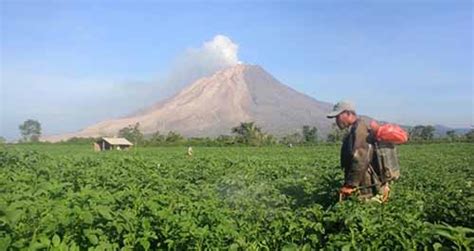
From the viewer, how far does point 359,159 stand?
5391 millimetres

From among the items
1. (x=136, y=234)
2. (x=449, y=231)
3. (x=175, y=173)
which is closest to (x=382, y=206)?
(x=449, y=231)

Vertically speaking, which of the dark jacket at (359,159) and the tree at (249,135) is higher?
the tree at (249,135)

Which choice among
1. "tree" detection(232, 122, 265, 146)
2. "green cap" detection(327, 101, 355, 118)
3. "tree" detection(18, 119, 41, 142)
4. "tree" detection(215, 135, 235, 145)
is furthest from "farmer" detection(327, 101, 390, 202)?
"tree" detection(18, 119, 41, 142)

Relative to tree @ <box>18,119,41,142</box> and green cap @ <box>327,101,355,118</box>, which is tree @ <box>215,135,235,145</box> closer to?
green cap @ <box>327,101,355,118</box>

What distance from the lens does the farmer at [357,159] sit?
5395mm

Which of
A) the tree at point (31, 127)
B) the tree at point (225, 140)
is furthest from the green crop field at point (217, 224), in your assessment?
the tree at point (31, 127)

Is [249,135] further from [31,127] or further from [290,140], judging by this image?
[31,127]

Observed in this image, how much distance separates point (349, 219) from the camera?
12.2 feet

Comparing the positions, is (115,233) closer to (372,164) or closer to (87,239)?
(87,239)

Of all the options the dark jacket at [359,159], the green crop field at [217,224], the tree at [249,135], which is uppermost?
the tree at [249,135]

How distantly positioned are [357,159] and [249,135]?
189ft

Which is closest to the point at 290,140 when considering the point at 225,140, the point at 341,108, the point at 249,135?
the point at 249,135

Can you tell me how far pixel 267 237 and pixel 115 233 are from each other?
0.97 meters

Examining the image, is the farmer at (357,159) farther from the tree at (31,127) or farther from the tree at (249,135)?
the tree at (31,127)
